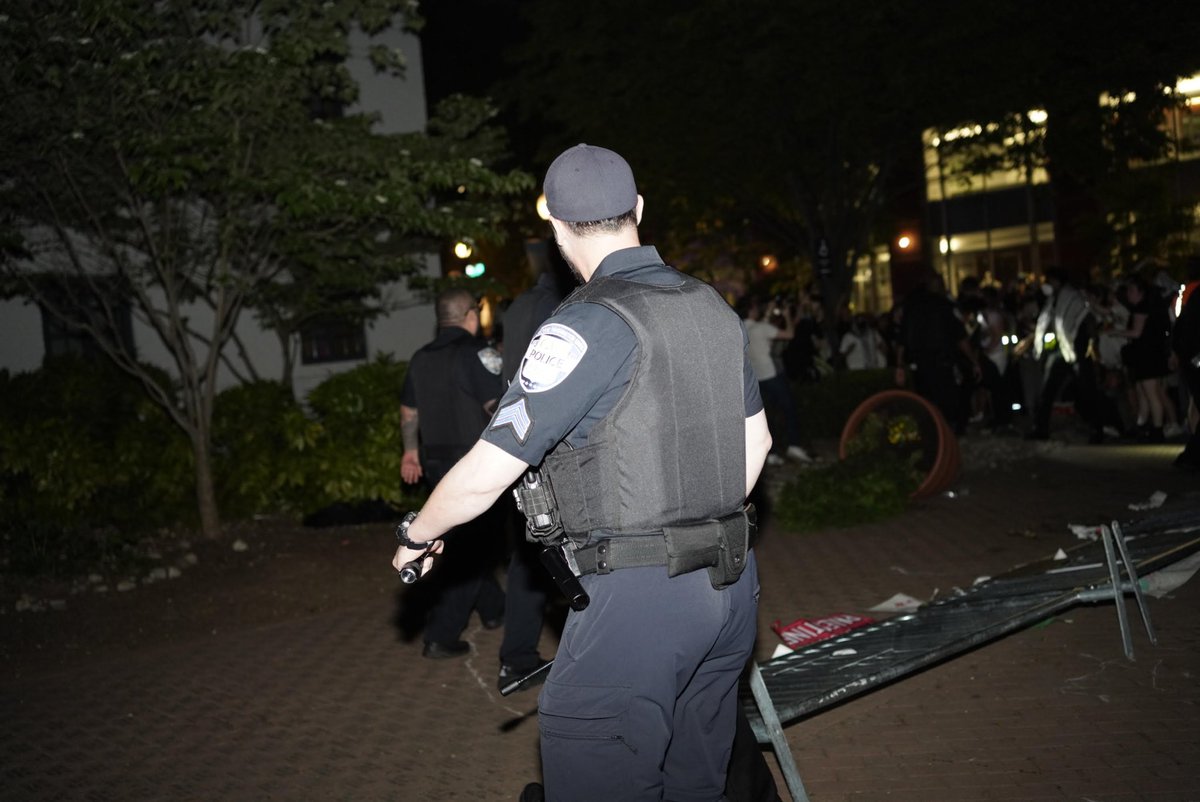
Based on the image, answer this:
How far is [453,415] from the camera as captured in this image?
666cm

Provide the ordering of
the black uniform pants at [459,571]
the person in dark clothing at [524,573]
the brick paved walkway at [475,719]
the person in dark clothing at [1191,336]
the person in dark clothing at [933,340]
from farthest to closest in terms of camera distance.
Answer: the person in dark clothing at [933,340] → the person in dark clothing at [1191,336] → the black uniform pants at [459,571] → the person in dark clothing at [524,573] → the brick paved walkway at [475,719]

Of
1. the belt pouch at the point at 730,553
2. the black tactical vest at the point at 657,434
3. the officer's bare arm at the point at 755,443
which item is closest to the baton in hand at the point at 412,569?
the black tactical vest at the point at 657,434

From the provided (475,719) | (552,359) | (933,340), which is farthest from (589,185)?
(933,340)

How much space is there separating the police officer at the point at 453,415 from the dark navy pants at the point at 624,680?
379 centimetres

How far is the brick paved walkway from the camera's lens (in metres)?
4.57

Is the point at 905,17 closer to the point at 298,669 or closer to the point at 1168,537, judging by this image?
the point at 1168,537

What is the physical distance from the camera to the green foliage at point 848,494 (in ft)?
32.1

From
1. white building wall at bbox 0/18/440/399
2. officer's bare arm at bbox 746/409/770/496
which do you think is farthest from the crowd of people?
officer's bare arm at bbox 746/409/770/496

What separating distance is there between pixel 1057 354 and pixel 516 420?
12022 mm

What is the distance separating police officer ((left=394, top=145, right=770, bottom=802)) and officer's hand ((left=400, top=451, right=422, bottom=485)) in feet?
13.5

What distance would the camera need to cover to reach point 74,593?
30.7 feet

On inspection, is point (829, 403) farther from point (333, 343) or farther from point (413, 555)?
point (413, 555)

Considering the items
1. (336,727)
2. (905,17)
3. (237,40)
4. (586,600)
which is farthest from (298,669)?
(905,17)

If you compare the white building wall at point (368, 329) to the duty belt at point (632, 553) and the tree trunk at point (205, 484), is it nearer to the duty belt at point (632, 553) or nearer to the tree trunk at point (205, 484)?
the tree trunk at point (205, 484)
